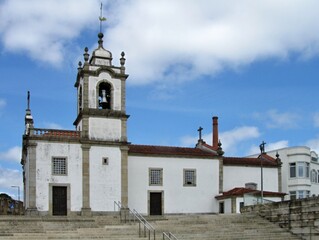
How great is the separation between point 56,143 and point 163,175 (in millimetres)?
7618

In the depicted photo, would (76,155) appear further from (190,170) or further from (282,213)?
(282,213)

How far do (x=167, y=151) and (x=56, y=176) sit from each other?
325 inches

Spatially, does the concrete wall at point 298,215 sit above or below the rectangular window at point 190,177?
below

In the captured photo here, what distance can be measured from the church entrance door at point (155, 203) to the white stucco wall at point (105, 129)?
15.7 feet

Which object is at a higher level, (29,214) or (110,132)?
(110,132)

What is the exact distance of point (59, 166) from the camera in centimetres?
3225

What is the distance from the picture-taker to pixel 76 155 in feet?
107

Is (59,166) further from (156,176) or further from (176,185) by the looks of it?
(176,185)

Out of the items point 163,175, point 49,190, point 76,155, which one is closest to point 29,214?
point 49,190

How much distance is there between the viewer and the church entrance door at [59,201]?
3181 centimetres

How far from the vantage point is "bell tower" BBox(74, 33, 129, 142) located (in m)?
33.2

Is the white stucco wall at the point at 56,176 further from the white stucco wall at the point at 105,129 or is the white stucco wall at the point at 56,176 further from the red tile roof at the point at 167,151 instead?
the red tile roof at the point at 167,151

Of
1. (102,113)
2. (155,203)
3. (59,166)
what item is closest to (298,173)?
(155,203)

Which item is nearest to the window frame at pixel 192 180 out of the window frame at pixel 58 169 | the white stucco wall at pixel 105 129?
the white stucco wall at pixel 105 129
